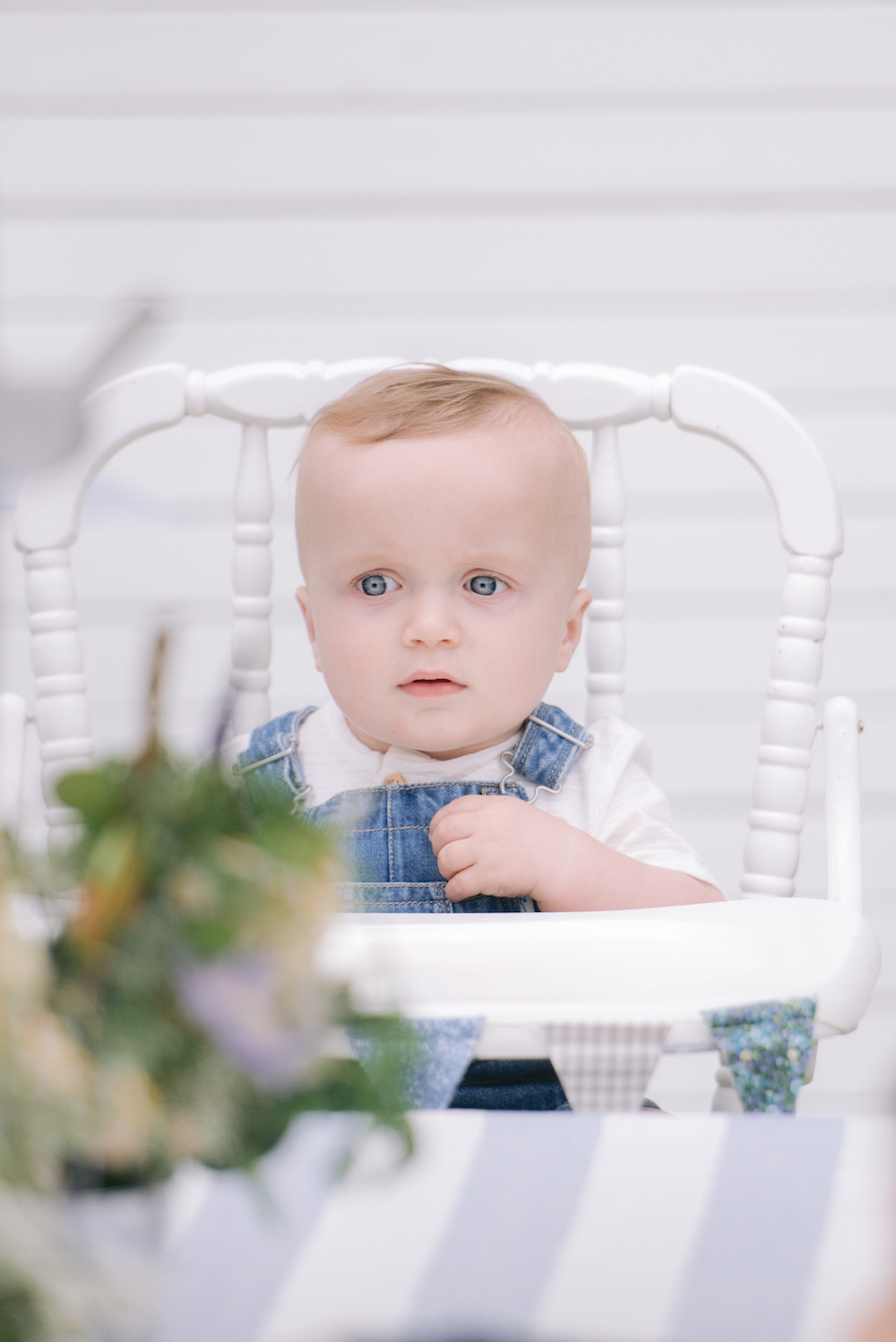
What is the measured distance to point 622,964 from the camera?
0.79m

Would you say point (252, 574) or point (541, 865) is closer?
point (541, 865)

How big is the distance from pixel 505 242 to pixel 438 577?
0.90m

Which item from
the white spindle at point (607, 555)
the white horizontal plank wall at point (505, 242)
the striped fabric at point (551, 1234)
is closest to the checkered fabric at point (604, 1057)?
the striped fabric at point (551, 1234)

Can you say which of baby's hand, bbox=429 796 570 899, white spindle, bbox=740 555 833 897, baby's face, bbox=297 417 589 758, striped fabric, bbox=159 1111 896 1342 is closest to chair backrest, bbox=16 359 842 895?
white spindle, bbox=740 555 833 897

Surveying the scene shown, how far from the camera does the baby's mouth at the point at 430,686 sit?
3.65 feet

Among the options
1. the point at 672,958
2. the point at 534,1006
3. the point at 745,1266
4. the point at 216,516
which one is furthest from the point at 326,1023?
the point at 216,516

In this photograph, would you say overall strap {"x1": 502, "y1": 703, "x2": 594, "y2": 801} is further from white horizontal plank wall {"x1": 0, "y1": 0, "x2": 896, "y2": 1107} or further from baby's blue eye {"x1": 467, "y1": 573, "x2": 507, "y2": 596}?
white horizontal plank wall {"x1": 0, "y1": 0, "x2": 896, "y2": 1107}

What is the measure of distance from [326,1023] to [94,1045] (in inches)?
2.3

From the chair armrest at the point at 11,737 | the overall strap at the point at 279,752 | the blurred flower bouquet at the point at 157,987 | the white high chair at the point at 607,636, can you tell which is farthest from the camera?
the overall strap at the point at 279,752

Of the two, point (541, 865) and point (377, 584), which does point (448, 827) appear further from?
point (377, 584)

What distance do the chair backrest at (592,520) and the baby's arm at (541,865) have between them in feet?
0.60

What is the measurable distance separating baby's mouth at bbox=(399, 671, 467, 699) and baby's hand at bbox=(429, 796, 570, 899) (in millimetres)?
108

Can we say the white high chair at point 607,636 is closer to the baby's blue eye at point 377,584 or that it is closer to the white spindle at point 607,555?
the white spindle at point 607,555

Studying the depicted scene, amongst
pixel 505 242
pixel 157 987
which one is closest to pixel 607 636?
pixel 505 242
